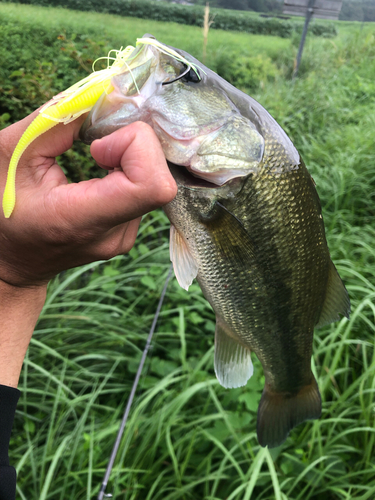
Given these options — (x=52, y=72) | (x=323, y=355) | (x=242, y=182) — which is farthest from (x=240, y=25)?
(x=242, y=182)

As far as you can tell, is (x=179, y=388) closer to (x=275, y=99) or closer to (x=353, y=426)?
(x=353, y=426)

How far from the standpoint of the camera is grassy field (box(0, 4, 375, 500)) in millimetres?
1639

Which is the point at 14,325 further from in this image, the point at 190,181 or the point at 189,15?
the point at 189,15

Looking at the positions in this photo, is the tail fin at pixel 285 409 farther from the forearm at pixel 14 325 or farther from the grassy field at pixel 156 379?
the forearm at pixel 14 325

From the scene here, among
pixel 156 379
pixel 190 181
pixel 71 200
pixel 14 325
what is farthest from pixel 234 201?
pixel 156 379

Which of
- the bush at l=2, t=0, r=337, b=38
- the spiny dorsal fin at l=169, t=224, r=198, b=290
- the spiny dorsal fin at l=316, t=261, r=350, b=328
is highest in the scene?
the bush at l=2, t=0, r=337, b=38

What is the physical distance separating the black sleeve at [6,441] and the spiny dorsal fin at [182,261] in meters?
0.53

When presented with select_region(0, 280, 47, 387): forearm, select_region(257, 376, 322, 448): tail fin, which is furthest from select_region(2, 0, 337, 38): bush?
select_region(257, 376, 322, 448): tail fin

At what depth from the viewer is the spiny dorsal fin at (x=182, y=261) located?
1093 mm

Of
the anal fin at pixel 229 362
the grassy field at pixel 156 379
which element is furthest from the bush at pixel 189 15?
the anal fin at pixel 229 362

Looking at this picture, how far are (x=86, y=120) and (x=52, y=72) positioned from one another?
2.42 meters

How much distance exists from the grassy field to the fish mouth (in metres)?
1.08

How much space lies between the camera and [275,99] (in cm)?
521

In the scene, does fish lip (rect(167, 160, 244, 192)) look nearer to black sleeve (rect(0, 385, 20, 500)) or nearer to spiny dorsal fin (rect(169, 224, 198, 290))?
spiny dorsal fin (rect(169, 224, 198, 290))
